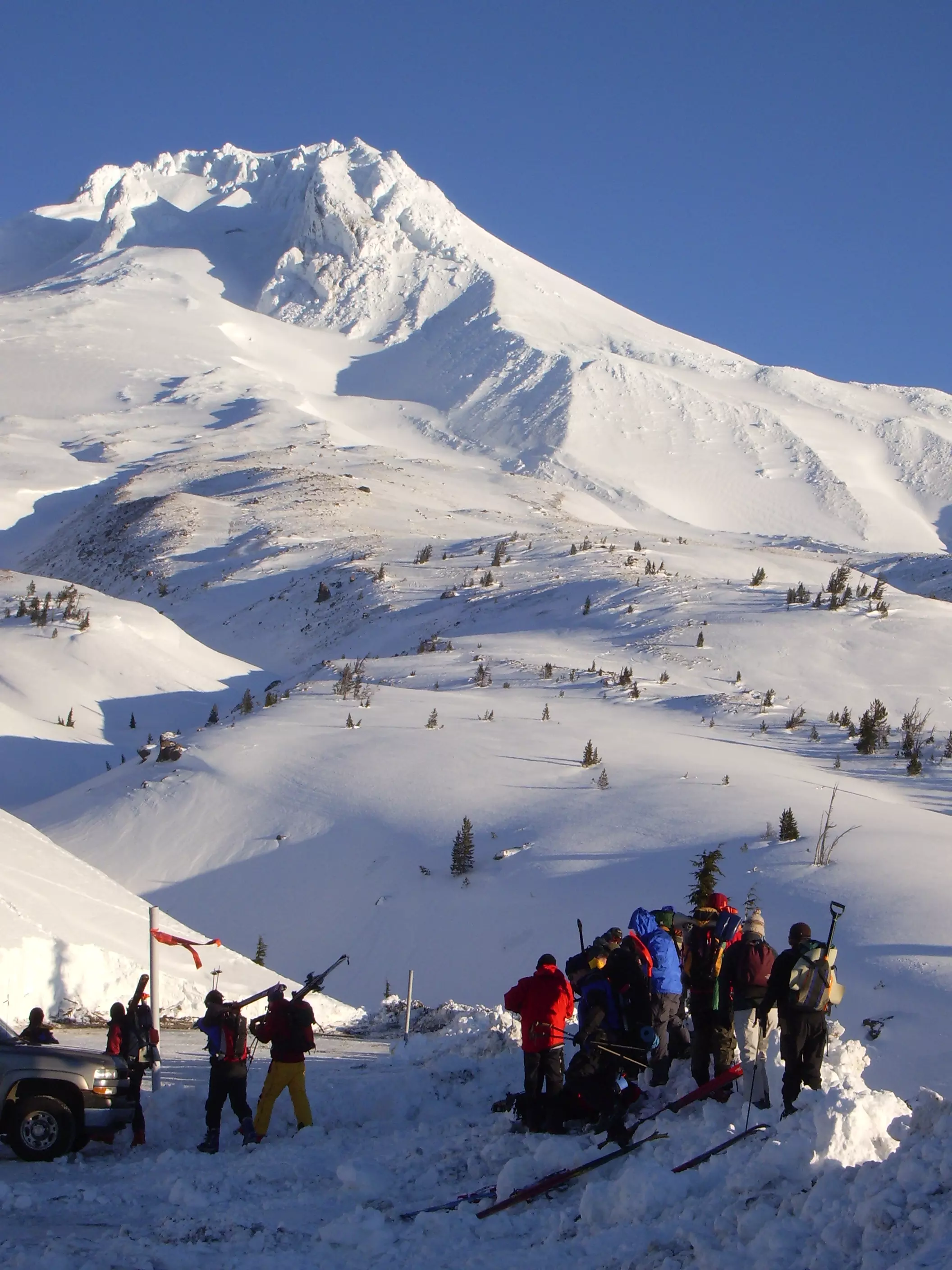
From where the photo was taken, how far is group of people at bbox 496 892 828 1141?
7.07 m

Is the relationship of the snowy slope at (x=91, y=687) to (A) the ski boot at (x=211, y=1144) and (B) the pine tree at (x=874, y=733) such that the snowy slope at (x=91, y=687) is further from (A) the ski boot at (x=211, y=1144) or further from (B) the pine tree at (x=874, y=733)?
(A) the ski boot at (x=211, y=1144)

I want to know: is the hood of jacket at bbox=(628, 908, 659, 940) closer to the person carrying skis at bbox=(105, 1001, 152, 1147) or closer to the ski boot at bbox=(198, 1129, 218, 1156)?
the ski boot at bbox=(198, 1129, 218, 1156)

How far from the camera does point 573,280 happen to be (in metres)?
160

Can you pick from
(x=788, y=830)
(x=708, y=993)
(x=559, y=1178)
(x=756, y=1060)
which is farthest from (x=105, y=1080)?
(x=788, y=830)

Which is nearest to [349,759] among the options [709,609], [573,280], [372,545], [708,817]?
[708,817]

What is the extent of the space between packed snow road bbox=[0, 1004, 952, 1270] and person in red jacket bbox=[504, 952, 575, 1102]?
399 mm

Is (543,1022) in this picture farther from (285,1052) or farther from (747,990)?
(285,1052)

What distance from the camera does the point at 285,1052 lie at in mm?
7676

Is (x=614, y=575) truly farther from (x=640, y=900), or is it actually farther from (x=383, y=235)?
(x=383, y=235)

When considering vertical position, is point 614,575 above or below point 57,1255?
above

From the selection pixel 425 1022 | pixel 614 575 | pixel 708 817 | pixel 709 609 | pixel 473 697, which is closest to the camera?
pixel 425 1022

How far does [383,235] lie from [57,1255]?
14896cm

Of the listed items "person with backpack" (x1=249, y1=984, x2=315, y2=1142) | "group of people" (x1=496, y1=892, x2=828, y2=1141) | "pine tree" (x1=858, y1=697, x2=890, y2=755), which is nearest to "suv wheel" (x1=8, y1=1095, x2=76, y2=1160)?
"person with backpack" (x1=249, y1=984, x2=315, y2=1142)

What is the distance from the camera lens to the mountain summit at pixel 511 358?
93375 mm
